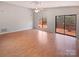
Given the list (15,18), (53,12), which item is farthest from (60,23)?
(15,18)

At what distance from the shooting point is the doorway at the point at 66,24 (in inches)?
98.7

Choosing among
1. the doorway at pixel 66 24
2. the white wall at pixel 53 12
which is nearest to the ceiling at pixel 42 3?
the white wall at pixel 53 12

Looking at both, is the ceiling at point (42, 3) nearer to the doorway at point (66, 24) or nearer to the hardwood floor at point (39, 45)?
the doorway at point (66, 24)

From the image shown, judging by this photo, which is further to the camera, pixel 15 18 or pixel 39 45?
pixel 15 18

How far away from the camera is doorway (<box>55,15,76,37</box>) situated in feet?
8.22

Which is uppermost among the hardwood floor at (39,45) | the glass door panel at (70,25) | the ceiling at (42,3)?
the ceiling at (42,3)

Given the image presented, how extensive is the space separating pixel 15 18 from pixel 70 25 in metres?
1.17

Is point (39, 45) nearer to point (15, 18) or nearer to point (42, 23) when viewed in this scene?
point (42, 23)

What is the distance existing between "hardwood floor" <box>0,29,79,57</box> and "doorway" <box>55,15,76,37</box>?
0.10m

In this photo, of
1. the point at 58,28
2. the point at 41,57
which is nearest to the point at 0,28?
the point at 41,57

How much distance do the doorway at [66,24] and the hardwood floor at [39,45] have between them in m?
0.10

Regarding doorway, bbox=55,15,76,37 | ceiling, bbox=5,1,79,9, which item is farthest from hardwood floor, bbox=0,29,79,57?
ceiling, bbox=5,1,79,9

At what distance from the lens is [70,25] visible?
2551mm

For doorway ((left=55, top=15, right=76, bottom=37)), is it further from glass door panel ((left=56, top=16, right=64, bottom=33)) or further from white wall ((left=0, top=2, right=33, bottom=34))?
white wall ((left=0, top=2, right=33, bottom=34))
